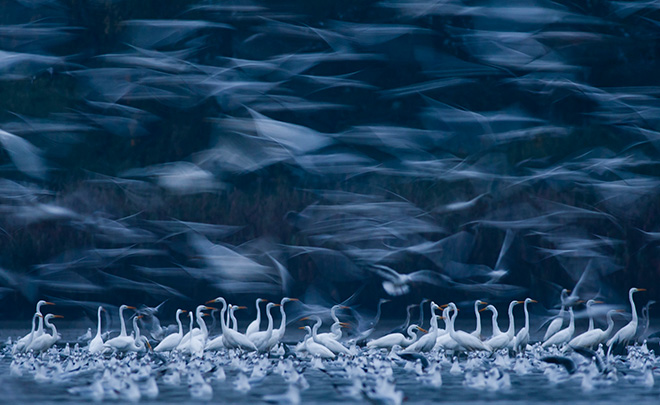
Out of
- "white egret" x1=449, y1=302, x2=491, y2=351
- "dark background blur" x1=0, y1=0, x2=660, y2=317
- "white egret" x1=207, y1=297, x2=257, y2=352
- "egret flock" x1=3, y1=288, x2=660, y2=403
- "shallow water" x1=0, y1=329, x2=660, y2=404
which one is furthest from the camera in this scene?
"dark background blur" x1=0, y1=0, x2=660, y2=317

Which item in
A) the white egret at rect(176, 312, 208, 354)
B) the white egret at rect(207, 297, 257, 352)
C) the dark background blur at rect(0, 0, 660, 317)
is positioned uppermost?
the dark background blur at rect(0, 0, 660, 317)

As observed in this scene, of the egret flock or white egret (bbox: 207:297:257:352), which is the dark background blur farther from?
white egret (bbox: 207:297:257:352)

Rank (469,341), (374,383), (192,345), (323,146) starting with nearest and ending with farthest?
(374,383) → (469,341) → (192,345) → (323,146)

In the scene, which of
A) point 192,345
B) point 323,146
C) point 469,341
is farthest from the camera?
point 323,146

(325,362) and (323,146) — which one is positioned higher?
(323,146)

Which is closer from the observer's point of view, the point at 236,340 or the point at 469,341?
the point at 469,341

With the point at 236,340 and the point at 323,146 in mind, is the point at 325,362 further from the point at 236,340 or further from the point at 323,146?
the point at 323,146

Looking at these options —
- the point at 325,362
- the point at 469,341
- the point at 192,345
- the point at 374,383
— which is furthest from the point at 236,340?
the point at 374,383

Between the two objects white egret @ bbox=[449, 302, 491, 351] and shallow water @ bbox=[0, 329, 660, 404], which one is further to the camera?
white egret @ bbox=[449, 302, 491, 351]

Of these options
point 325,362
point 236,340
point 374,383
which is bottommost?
point 325,362

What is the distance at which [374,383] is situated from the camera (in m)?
15.8

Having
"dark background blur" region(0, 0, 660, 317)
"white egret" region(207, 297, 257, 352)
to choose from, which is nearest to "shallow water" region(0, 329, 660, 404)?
"white egret" region(207, 297, 257, 352)

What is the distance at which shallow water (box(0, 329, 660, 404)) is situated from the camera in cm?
1477

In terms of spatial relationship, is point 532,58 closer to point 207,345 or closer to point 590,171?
point 590,171
